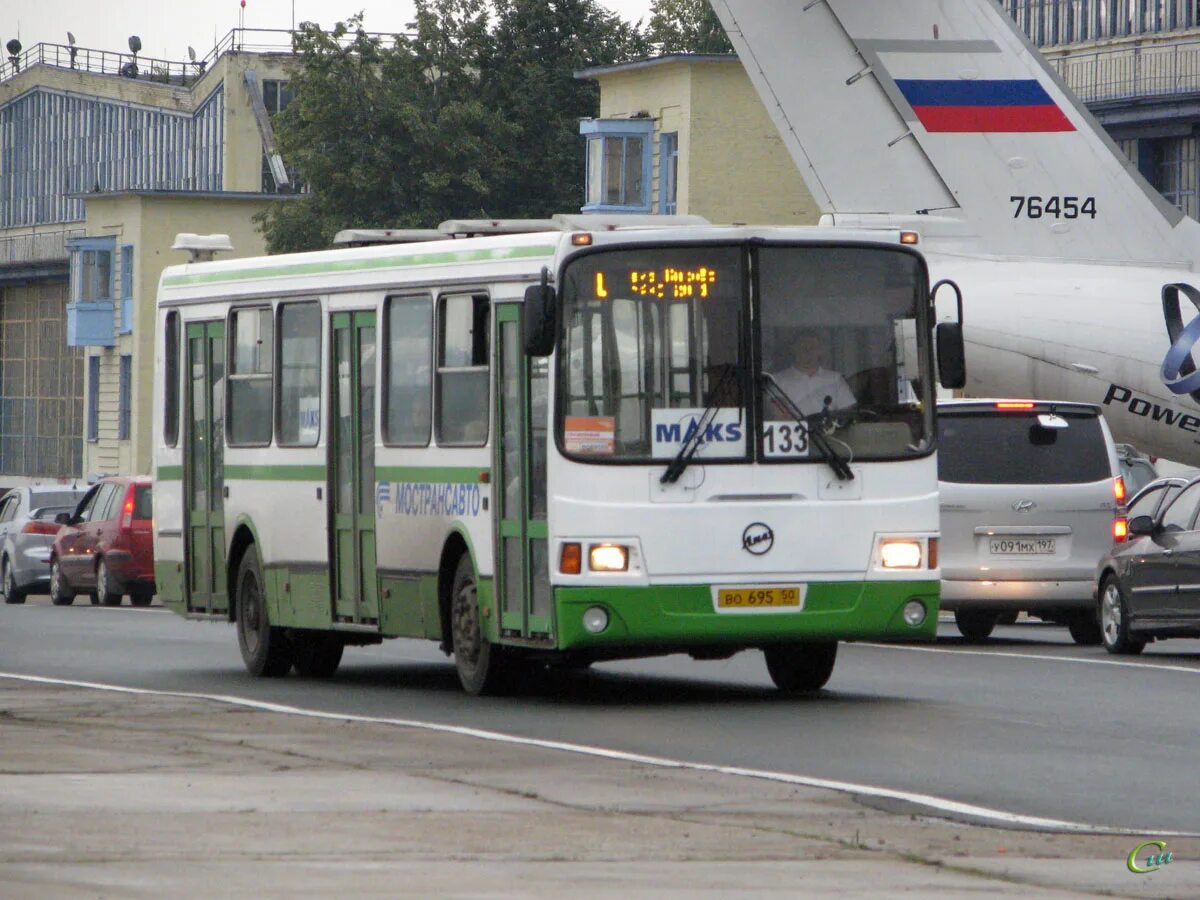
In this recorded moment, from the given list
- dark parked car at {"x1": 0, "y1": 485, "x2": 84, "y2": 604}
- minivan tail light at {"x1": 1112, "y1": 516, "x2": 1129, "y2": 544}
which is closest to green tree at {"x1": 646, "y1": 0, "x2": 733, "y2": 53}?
dark parked car at {"x1": 0, "y1": 485, "x2": 84, "y2": 604}

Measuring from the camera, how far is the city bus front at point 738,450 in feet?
51.6

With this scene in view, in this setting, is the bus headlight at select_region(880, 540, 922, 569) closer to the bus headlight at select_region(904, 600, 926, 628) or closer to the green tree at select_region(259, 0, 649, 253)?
the bus headlight at select_region(904, 600, 926, 628)

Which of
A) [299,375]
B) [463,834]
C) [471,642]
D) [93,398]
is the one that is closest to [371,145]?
[93,398]

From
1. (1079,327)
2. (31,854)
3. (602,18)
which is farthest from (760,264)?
(602,18)

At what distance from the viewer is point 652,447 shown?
15.8 metres

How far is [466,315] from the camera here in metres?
16.9

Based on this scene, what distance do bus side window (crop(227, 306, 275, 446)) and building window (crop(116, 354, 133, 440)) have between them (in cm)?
6313

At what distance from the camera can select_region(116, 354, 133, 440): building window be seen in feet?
270

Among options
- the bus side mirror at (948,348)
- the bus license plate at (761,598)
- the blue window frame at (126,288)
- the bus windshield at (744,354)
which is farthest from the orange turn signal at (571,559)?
the blue window frame at (126,288)

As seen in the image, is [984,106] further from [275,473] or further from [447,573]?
[447,573]

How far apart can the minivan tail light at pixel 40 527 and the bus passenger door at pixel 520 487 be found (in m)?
26.3

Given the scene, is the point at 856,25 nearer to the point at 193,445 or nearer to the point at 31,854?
the point at 193,445

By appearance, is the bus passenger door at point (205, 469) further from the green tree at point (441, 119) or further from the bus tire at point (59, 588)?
the green tree at point (441, 119)

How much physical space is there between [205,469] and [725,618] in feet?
18.9
